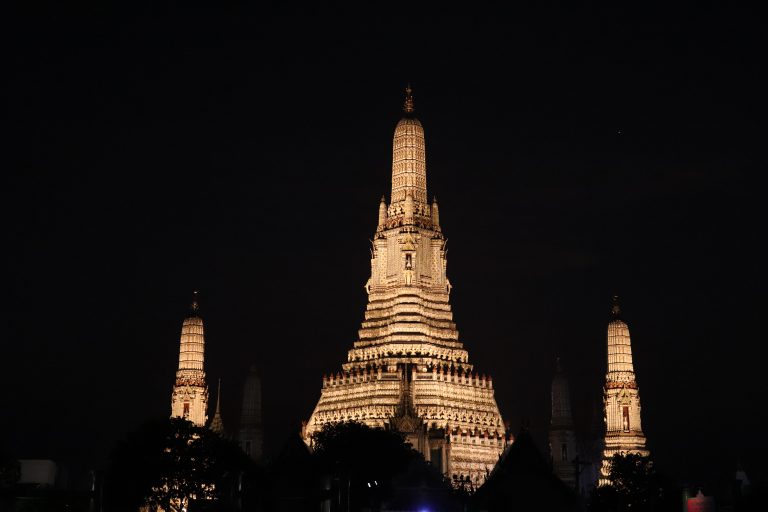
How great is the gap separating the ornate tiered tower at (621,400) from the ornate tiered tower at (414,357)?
424 inches

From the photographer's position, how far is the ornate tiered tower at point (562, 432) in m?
142

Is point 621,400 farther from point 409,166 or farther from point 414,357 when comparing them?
point 409,166

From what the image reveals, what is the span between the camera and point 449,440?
14238cm

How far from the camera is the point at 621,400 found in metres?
144

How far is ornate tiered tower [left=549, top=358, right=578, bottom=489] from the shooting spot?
465ft

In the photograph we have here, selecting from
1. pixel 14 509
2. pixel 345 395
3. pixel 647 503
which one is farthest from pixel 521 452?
pixel 345 395

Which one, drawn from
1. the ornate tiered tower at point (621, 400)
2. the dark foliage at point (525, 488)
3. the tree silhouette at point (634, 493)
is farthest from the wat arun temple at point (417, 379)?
the dark foliage at point (525, 488)

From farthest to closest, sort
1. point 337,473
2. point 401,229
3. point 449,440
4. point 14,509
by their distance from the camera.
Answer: point 401,229 → point 449,440 → point 337,473 → point 14,509

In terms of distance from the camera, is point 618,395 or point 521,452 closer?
point 521,452

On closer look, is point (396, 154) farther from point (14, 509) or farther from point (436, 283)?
point (14, 509)

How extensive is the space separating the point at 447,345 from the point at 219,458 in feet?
173

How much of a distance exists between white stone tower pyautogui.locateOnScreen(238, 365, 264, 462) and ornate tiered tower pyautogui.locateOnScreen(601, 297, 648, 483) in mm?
32931

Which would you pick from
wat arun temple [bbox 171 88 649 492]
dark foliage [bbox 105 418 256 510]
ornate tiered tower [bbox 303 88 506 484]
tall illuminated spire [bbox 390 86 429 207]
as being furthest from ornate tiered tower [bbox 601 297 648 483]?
dark foliage [bbox 105 418 256 510]

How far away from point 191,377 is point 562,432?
35798mm
